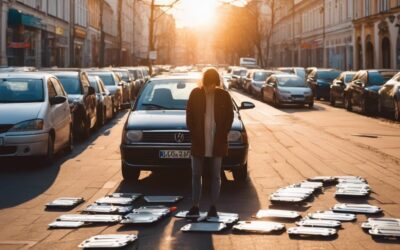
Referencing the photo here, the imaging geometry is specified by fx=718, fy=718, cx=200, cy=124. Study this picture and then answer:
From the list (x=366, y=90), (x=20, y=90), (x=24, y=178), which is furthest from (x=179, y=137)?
(x=366, y=90)

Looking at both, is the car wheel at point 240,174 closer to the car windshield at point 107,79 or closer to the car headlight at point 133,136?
the car headlight at point 133,136

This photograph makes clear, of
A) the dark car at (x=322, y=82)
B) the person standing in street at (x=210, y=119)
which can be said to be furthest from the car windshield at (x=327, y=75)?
the person standing in street at (x=210, y=119)

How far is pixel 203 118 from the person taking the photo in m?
7.48

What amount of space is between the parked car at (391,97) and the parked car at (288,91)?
626 cm

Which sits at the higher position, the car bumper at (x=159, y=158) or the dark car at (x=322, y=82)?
the dark car at (x=322, y=82)

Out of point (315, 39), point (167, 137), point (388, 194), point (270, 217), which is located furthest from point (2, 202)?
point (315, 39)

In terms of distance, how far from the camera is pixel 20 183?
1019 centimetres

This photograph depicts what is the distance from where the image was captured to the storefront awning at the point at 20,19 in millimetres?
35319

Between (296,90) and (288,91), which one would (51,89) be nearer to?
(288,91)

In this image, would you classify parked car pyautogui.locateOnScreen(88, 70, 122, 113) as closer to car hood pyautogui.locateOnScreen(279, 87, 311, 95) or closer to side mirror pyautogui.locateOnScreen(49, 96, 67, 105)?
car hood pyautogui.locateOnScreen(279, 87, 311, 95)

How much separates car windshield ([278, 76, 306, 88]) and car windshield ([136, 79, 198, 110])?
66.4ft

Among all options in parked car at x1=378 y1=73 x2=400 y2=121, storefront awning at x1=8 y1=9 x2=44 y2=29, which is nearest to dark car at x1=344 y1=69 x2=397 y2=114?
parked car at x1=378 y1=73 x2=400 y2=121

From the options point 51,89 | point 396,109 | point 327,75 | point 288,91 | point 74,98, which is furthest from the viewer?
point 327,75

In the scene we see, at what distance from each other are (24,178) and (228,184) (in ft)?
10.1
